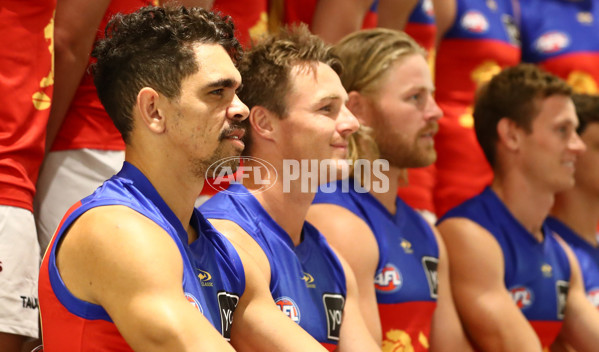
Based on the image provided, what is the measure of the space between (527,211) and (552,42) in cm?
127

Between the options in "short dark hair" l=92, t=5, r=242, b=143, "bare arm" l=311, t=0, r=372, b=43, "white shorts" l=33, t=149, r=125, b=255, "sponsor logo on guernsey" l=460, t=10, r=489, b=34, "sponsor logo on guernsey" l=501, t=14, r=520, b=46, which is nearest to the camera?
"short dark hair" l=92, t=5, r=242, b=143

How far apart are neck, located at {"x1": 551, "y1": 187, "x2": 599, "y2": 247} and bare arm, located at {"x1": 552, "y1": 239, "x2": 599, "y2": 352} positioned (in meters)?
0.37

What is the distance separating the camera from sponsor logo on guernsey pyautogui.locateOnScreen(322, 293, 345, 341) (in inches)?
88.0

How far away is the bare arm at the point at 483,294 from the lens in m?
2.91

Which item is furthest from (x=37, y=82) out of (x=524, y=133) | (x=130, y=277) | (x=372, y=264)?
(x=524, y=133)

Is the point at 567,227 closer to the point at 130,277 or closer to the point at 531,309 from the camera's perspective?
the point at 531,309

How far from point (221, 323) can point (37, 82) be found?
2.51 feet

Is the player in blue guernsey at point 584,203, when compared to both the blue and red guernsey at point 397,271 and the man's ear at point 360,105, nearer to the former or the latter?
the blue and red guernsey at point 397,271

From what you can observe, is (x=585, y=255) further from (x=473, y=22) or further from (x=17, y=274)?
(x=17, y=274)

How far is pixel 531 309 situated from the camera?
10.3 feet

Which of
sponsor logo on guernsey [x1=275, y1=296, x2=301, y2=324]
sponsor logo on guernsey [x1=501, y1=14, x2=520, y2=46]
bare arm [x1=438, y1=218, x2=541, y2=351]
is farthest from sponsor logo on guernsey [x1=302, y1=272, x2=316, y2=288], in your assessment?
sponsor logo on guernsey [x1=501, y1=14, x2=520, y2=46]

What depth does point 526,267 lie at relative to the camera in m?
3.16

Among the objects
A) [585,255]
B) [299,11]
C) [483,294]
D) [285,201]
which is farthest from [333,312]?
[585,255]

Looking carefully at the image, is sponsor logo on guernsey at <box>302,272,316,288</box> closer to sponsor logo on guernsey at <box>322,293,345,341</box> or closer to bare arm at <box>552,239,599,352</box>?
sponsor logo on guernsey at <box>322,293,345,341</box>
